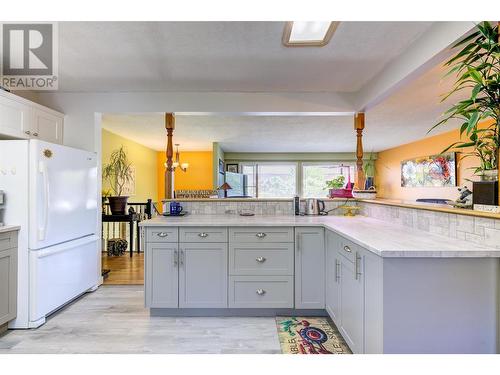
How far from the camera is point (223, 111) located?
3.42 meters

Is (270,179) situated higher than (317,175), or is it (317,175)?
(317,175)

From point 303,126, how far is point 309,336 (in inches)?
161

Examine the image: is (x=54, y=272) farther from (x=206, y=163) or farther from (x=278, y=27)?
(x=206, y=163)

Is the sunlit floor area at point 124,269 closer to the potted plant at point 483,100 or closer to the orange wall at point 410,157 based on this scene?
the potted plant at point 483,100

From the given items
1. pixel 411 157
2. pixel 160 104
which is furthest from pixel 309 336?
pixel 411 157

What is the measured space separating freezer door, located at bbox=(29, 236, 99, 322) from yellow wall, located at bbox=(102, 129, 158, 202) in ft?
8.42

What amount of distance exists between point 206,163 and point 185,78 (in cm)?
599

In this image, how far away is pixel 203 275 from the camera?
98.0 inches

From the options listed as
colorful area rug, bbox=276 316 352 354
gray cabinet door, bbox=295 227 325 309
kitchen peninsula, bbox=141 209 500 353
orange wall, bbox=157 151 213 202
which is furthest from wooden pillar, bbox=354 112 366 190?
orange wall, bbox=157 151 213 202

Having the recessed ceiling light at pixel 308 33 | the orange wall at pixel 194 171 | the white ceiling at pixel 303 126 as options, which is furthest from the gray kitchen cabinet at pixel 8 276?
the orange wall at pixel 194 171

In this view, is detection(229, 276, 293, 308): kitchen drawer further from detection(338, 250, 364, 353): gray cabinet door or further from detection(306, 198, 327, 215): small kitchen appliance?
detection(306, 198, 327, 215): small kitchen appliance

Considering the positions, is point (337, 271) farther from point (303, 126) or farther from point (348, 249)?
point (303, 126)

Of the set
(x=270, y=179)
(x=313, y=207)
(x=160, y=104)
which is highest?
(x=160, y=104)
